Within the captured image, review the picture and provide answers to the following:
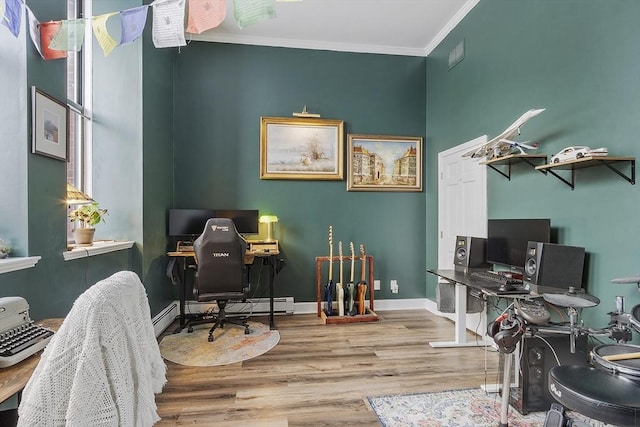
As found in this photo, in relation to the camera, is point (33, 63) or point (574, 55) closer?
point (33, 63)

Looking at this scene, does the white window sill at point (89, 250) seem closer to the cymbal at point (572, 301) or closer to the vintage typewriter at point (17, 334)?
the vintage typewriter at point (17, 334)

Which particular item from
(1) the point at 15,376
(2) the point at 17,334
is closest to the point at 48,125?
(2) the point at 17,334

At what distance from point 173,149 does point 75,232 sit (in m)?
1.75

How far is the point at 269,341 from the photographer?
10.4 feet

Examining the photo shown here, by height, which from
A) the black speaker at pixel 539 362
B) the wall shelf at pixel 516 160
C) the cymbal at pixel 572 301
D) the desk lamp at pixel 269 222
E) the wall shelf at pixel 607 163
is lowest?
the black speaker at pixel 539 362

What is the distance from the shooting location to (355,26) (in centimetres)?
384

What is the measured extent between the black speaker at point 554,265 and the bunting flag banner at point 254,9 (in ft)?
7.54

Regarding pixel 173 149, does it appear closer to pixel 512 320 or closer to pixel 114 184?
pixel 114 184

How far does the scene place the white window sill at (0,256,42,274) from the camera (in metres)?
1.57

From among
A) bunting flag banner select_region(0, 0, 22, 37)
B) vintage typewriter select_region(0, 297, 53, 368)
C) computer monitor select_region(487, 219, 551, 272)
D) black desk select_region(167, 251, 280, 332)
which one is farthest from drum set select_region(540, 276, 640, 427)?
bunting flag banner select_region(0, 0, 22, 37)

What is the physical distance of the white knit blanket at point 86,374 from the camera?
89 centimetres

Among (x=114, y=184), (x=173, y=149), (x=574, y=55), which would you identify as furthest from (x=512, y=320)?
(x=173, y=149)

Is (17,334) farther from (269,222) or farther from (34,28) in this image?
(269,222)

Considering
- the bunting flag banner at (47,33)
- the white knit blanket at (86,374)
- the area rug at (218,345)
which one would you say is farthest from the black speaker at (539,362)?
the bunting flag banner at (47,33)
